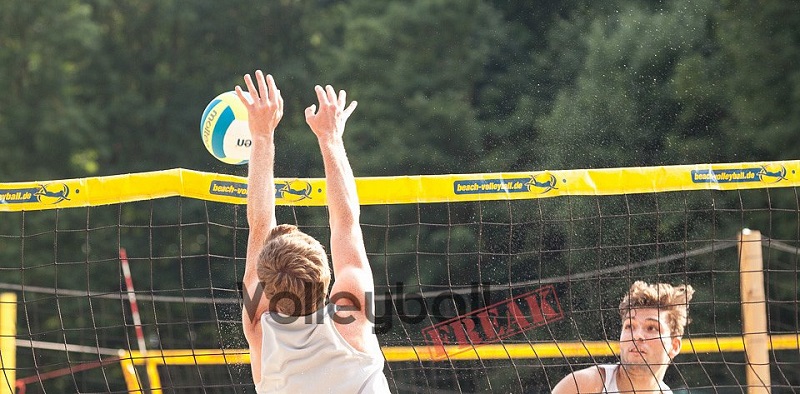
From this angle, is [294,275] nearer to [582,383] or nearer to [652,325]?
[582,383]

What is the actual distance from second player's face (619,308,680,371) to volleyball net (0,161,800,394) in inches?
11.8

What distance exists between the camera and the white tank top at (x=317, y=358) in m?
2.74

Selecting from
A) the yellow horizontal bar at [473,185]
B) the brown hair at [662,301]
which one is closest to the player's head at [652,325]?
the brown hair at [662,301]

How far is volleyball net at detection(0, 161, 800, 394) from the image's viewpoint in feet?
14.9

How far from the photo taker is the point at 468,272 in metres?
13.5

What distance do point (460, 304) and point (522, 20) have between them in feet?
24.5

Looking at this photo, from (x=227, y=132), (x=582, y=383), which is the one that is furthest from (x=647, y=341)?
(x=227, y=132)

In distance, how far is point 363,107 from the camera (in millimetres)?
17516

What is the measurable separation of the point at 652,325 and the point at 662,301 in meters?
0.10

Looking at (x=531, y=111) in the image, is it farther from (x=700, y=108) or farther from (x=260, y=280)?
(x=260, y=280)

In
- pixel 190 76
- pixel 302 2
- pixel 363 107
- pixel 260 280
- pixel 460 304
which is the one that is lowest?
pixel 260 280

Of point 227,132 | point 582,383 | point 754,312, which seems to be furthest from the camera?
point 754,312

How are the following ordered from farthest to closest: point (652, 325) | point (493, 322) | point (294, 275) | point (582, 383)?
1. point (493, 322)
2. point (652, 325)
3. point (582, 383)
4. point (294, 275)

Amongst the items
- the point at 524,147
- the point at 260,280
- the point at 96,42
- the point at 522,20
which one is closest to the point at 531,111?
the point at 524,147
